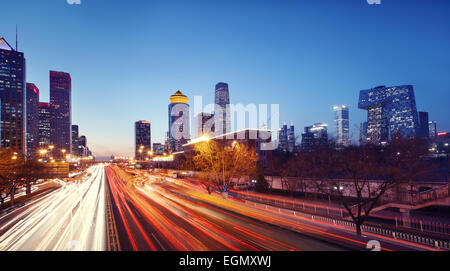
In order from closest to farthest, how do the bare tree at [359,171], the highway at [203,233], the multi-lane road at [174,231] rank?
the highway at [203,233]
the multi-lane road at [174,231]
the bare tree at [359,171]

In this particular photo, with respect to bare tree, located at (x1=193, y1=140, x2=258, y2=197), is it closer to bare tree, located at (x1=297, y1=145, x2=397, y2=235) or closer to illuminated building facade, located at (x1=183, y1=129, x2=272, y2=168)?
bare tree, located at (x1=297, y1=145, x2=397, y2=235)

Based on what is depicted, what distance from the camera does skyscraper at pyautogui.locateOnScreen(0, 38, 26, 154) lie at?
5364 inches

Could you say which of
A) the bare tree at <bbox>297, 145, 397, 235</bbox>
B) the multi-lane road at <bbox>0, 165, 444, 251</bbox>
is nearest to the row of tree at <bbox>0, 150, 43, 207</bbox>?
the multi-lane road at <bbox>0, 165, 444, 251</bbox>

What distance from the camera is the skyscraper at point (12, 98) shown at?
136250 mm

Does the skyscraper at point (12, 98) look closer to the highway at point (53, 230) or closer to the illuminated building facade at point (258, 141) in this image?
the illuminated building facade at point (258, 141)

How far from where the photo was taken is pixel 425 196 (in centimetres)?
2152

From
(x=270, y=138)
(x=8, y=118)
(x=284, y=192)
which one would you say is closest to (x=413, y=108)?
(x=270, y=138)

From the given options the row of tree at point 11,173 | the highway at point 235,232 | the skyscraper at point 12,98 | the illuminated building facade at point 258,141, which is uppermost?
the skyscraper at point 12,98

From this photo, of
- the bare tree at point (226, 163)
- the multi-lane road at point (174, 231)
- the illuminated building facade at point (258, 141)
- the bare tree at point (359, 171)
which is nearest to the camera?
the multi-lane road at point (174, 231)

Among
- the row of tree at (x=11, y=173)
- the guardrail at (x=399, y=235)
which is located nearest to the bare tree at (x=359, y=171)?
the guardrail at (x=399, y=235)

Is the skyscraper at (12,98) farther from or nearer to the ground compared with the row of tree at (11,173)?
farther from the ground

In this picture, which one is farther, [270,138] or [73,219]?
[270,138]
